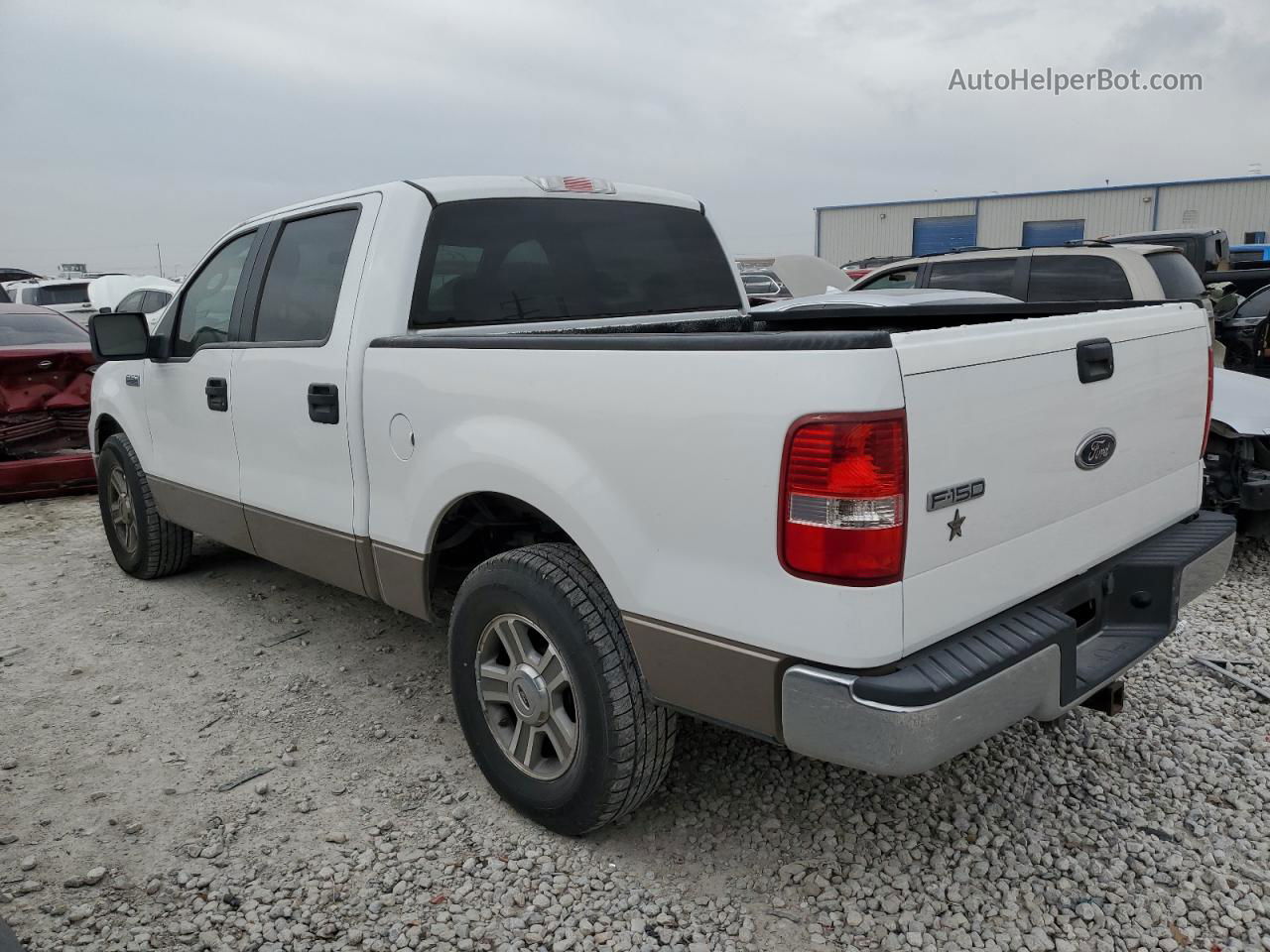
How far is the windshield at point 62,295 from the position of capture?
16747 millimetres

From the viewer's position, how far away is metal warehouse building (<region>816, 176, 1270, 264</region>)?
35.2 meters

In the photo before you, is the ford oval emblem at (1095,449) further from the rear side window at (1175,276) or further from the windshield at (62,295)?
the windshield at (62,295)

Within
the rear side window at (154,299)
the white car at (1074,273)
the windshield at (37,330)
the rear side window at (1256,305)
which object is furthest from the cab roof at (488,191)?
the rear side window at (154,299)

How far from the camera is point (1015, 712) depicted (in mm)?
2184

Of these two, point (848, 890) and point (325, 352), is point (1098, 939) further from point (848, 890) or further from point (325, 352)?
point (325, 352)

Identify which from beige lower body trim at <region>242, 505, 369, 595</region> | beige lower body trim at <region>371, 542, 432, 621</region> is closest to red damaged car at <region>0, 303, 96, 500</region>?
beige lower body trim at <region>242, 505, 369, 595</region>

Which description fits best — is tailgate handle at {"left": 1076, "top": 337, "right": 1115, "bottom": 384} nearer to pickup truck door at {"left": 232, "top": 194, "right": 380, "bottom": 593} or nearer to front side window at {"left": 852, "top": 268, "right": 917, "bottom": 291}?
pickup truck door at {"left": 232, "top": 194, "right": 380, "bottom": 593}

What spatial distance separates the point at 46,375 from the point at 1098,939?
8.17 meters

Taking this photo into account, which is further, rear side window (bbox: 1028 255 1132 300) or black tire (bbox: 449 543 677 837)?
rear side window (bbox: 1028 255 1132 300)

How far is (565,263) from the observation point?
365cm

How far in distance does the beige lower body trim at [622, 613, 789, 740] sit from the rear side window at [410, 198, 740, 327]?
150 centimetres

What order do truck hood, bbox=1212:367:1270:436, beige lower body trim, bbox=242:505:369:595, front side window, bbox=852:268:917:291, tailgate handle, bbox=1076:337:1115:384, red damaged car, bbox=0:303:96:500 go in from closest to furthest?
tailgate handle, bbox=1076:337:1115:384 < beige lower body trim, bbox=242:505:369:595 < truck hood, bbox=1212:367:1270:436 < red damaged car, bbox=0:303:96:500 < front side window, bbox=852:268:917:291

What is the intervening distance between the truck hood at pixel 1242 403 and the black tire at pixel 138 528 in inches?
210

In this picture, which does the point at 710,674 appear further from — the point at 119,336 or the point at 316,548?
the point at 119,336
